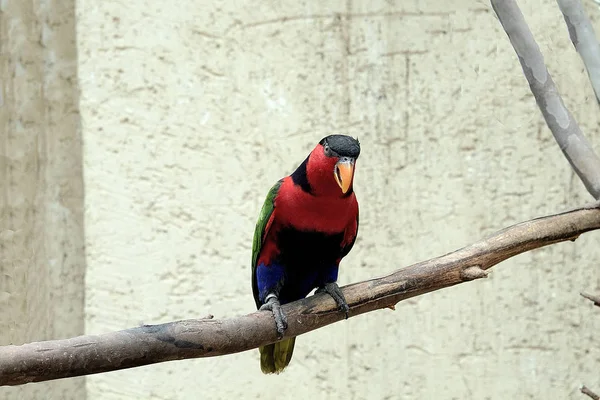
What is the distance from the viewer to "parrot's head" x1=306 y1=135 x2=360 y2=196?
2.21m

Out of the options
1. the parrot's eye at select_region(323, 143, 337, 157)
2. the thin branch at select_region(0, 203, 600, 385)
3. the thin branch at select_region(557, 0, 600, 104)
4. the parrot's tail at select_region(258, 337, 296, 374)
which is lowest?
the parrot's tail at select_region(258, 337, 296, 374)

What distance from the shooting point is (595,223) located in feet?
8.02

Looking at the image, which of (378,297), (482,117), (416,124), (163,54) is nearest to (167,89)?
(163,54)

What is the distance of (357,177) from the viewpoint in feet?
11.5

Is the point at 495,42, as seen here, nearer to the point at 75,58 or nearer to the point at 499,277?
the point at 499,277

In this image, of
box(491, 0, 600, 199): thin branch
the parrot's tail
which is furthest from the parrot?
box(491, 0, 600, 199): thin branch

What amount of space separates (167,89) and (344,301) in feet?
5.91

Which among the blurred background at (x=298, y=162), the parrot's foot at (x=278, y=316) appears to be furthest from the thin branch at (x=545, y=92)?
the parrot's foot at (x=278, y=316)

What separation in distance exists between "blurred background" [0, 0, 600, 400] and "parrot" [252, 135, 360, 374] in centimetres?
100

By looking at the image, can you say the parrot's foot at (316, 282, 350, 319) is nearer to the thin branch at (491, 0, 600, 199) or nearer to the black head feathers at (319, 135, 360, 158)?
the black head feathers at (319, 135, 360, 158)

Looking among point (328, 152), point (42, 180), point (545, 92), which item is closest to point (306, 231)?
point (328, 152)

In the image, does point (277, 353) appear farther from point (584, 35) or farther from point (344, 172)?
point (584, 35)

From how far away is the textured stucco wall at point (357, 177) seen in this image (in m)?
3.46

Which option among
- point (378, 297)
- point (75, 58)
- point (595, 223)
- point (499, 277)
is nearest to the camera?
point (378, 297)
